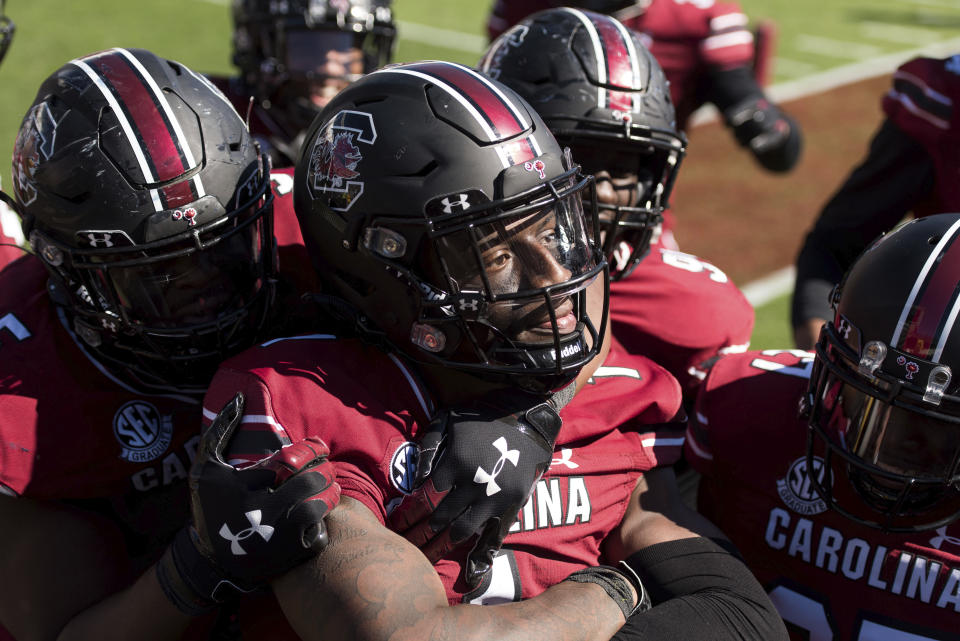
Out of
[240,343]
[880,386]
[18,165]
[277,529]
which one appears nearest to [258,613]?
[277,529]

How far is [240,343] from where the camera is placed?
85.3 inches

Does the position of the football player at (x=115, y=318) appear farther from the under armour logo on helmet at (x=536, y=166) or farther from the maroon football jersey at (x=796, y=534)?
the maroon football jersey at (x=796, y=534)

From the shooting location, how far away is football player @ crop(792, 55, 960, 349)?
300cm

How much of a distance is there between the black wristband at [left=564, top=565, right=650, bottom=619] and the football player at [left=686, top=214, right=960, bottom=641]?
1.29 ft

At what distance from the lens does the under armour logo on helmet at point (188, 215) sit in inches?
79.7

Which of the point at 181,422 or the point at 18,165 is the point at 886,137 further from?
the point at 18,165

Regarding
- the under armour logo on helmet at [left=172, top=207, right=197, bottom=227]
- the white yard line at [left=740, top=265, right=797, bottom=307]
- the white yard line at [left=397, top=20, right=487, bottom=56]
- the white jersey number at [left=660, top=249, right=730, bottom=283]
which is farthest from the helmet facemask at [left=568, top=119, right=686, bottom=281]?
the white yard line at [left=397, top=20, right=487, bottom=56]

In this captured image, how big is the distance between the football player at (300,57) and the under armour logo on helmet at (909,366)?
239 centimetres

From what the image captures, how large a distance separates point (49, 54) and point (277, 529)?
388 inches

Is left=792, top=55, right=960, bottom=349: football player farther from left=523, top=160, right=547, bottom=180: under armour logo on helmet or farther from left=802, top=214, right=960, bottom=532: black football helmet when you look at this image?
left=523, top=160, right=547, bottom=180: under armour logo on helmet

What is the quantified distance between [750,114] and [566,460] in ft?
9.31

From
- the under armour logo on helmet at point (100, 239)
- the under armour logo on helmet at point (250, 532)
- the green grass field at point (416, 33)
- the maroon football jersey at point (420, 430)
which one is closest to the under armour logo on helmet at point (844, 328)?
the maroon football jersey at point (420, 430)

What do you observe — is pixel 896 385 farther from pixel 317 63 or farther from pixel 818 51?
pixel 818 51

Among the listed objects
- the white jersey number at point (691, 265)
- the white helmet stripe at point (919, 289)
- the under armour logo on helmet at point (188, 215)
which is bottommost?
the white jersey number at point (691, 265)
